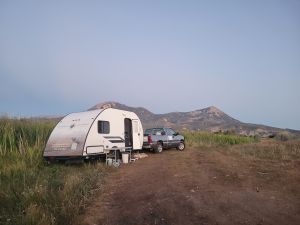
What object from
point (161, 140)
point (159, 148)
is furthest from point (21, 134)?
point (161, 140)

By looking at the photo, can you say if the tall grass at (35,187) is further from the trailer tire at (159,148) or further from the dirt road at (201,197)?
the trailer tire at (159,148)

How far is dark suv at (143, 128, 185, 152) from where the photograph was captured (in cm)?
2339

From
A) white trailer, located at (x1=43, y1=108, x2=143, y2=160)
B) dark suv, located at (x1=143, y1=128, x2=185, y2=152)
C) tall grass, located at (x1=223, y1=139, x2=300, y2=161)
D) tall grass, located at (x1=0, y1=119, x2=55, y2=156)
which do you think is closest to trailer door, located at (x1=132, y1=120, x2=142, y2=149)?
white trailer, located at (x1=43, y1=108, x2=143, y2=160)

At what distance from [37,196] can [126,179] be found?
4579 mm

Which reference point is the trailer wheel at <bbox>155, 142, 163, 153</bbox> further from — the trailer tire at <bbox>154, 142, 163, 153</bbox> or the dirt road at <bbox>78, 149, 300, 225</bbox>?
the dirt road at <bbox>78, 149, 300, 225</bbox>

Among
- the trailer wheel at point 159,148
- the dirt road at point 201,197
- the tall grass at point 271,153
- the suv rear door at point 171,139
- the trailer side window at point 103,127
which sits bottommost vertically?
the dirt road at point 201,197

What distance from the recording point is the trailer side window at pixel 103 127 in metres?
17.2

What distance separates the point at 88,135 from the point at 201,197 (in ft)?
25.7

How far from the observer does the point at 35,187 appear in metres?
9.59

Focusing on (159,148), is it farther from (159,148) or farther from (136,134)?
(136,134)

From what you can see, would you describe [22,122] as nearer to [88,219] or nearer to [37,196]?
[37,196]

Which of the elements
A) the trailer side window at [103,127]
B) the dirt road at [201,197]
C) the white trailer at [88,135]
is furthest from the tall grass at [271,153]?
the trailer side window at [103,127]

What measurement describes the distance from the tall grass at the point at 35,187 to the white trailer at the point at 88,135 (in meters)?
0.64

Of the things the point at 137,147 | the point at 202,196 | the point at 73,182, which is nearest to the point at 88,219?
the point at 73,182
